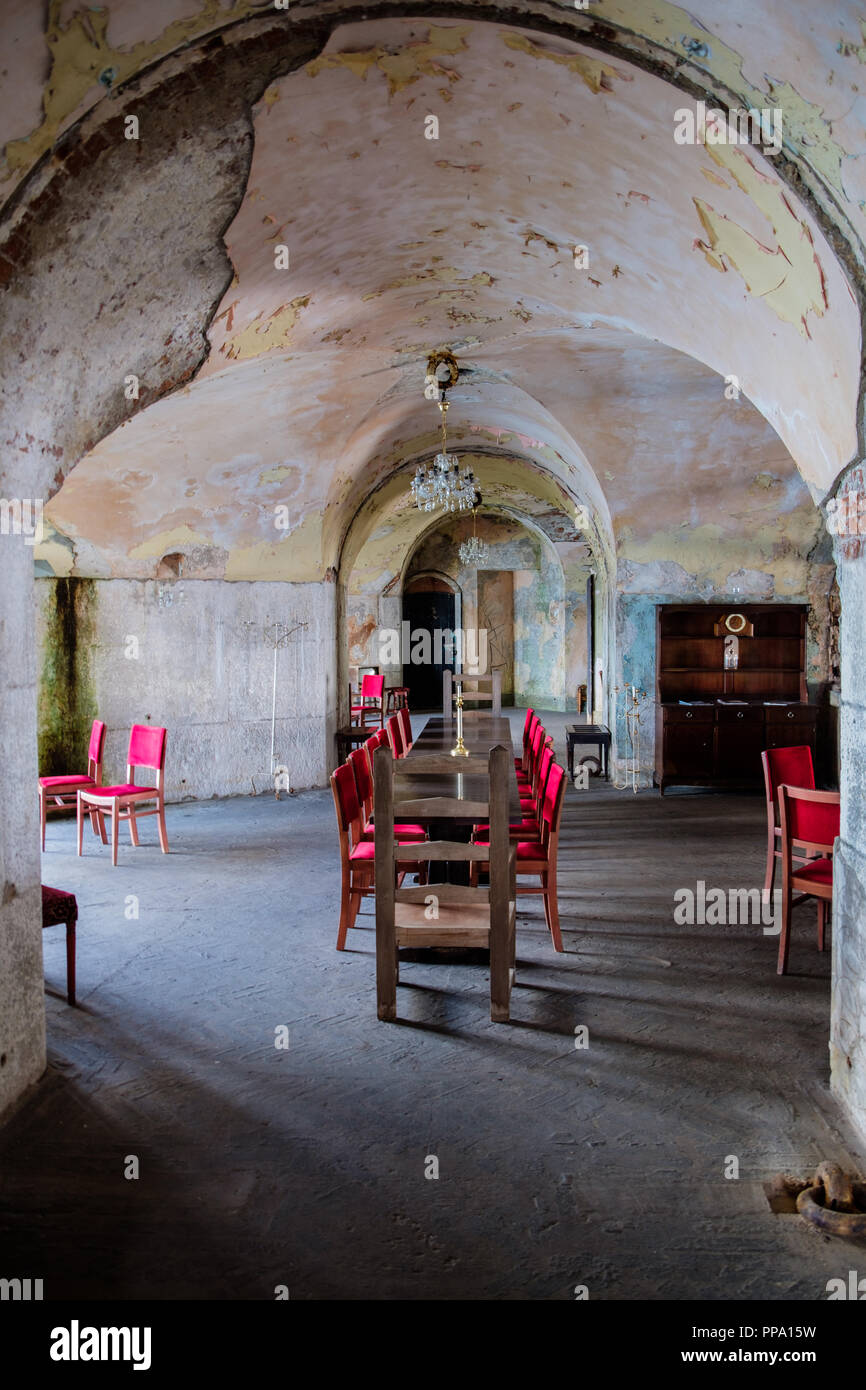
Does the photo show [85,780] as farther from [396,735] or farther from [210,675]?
[396,735]

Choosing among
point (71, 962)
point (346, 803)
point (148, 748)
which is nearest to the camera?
point (71, 962)

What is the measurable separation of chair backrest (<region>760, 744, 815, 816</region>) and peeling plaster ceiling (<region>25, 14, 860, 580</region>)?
2129mm

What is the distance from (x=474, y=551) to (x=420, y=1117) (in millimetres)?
15359

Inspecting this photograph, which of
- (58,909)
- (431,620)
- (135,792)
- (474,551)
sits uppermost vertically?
(474,551)

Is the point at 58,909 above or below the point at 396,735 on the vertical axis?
below

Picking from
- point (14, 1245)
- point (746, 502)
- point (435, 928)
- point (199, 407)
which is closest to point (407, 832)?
point (435, 928)

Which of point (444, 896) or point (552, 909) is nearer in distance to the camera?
point (444, 896)

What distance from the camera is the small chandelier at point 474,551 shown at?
58.3ft

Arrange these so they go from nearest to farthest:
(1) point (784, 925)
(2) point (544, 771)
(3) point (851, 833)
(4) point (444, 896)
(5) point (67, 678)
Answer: (3) point (851, 833) < (4) point (444, 896) < (1) point (784, 925) < (2) point (544, 771) < (5) point (67, 678)

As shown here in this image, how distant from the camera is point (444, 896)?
12.0ft

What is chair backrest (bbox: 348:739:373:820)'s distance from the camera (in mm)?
5102

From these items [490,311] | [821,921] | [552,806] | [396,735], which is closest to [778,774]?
[821,921]
